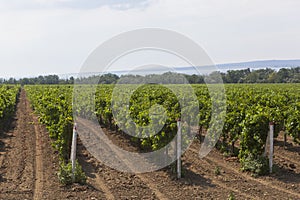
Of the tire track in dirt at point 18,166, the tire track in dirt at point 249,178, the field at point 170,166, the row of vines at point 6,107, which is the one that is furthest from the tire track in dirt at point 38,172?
the tire track in dirt at point 249,178

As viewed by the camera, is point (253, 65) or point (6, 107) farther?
point (253, 65)

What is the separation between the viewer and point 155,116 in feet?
33.3

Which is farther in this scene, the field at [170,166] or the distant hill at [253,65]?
the distant hill at [253,65]

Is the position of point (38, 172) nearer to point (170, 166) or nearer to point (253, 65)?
point (170, 166)

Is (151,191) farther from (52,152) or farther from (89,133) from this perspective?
(89,133)

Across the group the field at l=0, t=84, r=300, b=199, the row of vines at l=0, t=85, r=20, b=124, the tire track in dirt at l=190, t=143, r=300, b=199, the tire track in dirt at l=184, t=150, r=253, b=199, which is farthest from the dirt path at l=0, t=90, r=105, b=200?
the tire track in dirt at l=190, t=143, r=300, b=199

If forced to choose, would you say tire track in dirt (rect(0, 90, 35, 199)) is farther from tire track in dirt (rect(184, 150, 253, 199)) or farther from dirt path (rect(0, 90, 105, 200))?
tire track in dirt (rect(184, 150, 253, 199))

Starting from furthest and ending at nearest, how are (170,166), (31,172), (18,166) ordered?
(18,166), (170,166), (31,172)

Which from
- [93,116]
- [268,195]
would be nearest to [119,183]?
[268,195]

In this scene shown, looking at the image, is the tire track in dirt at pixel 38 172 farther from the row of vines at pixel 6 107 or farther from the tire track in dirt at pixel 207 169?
the tire track in dirt at pixel 207 169

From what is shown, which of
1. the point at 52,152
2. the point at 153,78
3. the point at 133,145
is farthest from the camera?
the point at 153,78

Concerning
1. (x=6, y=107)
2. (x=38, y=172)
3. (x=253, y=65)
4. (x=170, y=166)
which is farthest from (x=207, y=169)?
(x=253, y=65)

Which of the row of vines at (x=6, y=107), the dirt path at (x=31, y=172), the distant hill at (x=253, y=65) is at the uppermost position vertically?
the distant hill at (x=253, y=65)

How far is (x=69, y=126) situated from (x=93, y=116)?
954 centimetres
